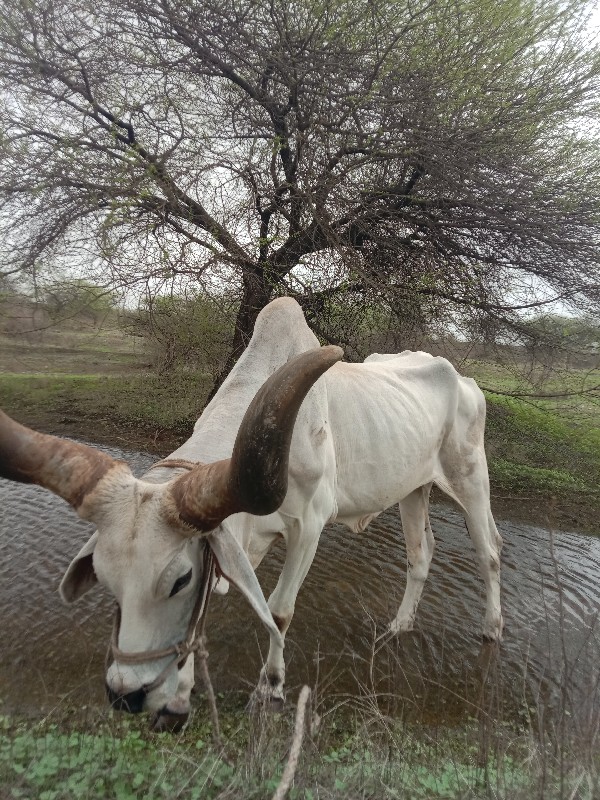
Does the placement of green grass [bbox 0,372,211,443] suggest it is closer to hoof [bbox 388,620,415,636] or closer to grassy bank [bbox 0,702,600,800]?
hoof [bbox 388,620,415,636]

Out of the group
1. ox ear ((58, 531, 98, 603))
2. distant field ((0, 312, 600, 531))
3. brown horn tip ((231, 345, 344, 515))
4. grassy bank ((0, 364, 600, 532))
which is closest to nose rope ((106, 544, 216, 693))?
ox ear ((58, 531, 98, 603))

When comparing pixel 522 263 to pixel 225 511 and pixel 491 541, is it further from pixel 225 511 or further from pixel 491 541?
pixel 225 511

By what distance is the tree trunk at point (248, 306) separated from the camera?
270 inches

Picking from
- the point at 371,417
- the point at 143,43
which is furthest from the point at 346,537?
the point at 143,43

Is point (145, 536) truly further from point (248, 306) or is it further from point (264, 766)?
point (248, 306)

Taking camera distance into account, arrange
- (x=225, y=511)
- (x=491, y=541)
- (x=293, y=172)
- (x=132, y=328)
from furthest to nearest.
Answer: (x=132, y=328), (x=293, y=172), (x=491, y=541), (x=225, y=511)

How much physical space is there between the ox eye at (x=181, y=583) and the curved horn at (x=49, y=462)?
50cm

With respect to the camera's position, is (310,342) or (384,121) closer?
(310,342)

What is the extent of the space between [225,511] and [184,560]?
1.07 feet

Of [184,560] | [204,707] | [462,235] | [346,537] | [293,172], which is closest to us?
[184,560]

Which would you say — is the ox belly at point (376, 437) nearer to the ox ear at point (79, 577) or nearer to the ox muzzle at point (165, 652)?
the ox muzzle at point (165, 652)

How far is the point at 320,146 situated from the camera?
694 centimetres

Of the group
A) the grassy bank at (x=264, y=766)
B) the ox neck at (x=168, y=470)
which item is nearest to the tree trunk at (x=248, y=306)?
the ox neck at (x=168, y=470)

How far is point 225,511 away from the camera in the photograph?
1833mm
